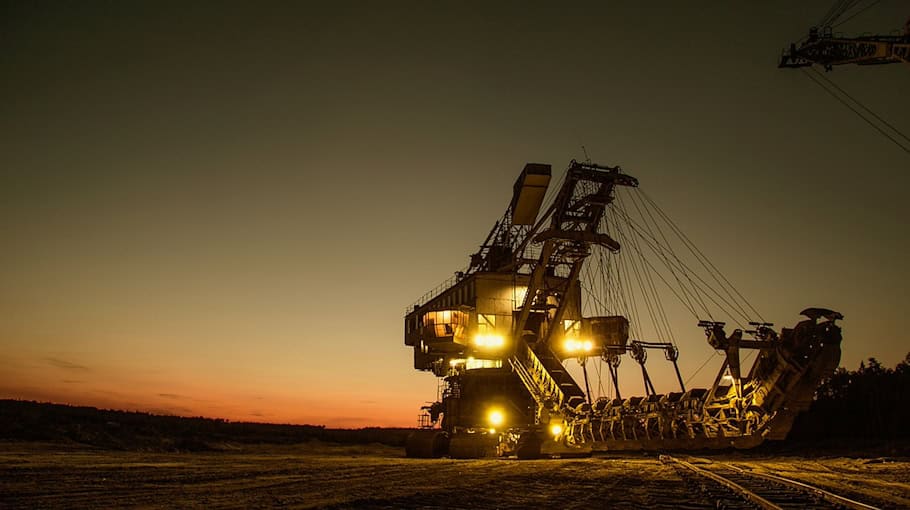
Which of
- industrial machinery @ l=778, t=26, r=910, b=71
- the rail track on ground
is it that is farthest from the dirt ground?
industrial machinery @ l=778, t=26, r=910, b=71

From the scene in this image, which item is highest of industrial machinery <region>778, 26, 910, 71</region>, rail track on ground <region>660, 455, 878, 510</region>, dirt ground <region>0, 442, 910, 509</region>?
industrial machinery <region>778, 26, 910, 71</region>

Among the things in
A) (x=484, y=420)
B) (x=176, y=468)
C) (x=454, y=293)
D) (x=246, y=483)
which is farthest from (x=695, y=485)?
(x=454, y=293)

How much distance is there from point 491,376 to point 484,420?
2775 millimetres

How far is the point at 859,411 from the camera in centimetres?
5022

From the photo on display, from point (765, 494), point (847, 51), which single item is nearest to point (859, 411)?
point (847, 51)

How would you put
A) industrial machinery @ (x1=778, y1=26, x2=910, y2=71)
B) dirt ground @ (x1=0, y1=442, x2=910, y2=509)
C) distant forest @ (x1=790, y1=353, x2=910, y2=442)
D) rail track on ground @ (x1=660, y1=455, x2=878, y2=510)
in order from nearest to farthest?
rail track on ground @ (x1=660, y1=455, x2=878, y2=510)
dirt ground @ (x1=0, y1=442, x2=910, y2=509)
industrial machinery @ (x1=778, y1=26, x2=910, y2=71)
distant forest @ (x1=790, y1=353, x2=910, y2=442)

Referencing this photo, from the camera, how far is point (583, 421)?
27.7 metres

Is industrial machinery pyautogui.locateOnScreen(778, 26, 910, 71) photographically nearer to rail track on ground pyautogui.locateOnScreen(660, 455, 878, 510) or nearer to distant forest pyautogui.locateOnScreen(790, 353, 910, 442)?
rail track on ground pyautogui.locateOnScreen(660, 455, 878, 510)

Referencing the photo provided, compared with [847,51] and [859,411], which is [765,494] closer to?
[847,51]

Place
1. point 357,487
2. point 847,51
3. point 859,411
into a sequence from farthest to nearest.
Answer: point 859,411 → point 847,51 → point 357,487

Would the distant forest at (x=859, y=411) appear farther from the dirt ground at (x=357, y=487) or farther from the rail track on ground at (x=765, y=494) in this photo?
the rail track on ground at (x=765, y=494)

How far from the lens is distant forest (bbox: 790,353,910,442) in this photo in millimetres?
47344

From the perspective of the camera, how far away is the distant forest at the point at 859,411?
47.3m

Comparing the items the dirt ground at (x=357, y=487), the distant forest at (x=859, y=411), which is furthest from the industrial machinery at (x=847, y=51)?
the distant forest at (x=859, y=411)
